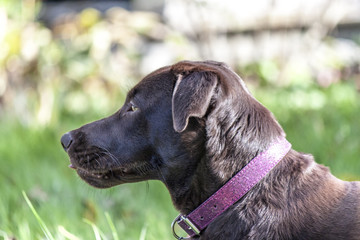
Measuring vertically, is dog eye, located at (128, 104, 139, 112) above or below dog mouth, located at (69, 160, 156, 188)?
above

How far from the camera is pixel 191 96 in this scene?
6.42ft

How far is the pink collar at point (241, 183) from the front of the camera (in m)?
1.98

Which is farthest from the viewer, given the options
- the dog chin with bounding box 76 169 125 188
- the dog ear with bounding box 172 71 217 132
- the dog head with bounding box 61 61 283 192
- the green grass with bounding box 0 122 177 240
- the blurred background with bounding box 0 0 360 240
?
the blurred background with bounding box 0 0 360 240

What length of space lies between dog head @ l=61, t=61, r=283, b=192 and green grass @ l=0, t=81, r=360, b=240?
0.35 metres

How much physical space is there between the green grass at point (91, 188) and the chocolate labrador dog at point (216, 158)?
40 centimetres

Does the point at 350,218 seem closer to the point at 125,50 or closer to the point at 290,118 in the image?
the point at 290,118

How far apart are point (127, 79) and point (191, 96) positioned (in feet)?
5.45

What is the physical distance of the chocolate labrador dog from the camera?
1.93 metres

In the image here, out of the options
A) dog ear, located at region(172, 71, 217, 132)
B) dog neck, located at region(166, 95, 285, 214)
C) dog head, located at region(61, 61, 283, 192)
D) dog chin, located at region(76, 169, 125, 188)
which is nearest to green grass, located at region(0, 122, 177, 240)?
dog chin, located at region(76, 169, 125, 188)

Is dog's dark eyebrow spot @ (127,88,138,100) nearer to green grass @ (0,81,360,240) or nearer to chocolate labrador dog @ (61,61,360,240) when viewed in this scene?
chocolate labrador dog @ (61,61,360,240)

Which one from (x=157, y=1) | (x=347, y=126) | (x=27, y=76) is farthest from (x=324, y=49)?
(x=27, y=76)

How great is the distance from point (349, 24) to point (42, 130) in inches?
205

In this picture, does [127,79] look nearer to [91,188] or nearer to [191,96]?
[91,188]

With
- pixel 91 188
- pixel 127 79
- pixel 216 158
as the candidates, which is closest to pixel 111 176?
pixel 216 158
